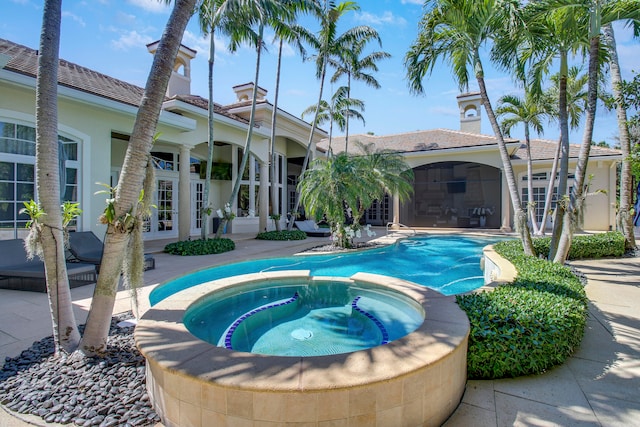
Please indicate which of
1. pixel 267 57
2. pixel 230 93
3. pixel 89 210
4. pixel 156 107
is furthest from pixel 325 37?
pixel 156 107

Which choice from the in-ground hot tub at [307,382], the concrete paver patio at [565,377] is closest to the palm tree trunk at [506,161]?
the concrete paver patio at [565,377]

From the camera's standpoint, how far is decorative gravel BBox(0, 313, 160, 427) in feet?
9.41

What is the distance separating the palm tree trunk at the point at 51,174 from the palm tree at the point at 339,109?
17499 mm

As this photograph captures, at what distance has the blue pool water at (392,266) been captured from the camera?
28.0 feet

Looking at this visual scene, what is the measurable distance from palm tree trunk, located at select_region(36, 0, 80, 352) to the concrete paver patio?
96 centimetres

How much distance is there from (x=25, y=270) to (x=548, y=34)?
42.7 feet

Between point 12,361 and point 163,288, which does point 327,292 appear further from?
point 12,361

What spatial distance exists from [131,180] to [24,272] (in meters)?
5.22

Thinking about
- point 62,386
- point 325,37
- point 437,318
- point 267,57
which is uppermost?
point 325,37

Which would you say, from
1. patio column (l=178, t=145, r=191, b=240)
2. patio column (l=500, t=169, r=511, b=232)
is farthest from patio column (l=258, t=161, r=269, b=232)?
patio column (l=500, t=169, r=511, b=232)

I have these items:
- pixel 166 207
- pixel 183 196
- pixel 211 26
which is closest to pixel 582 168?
pixel 211 26

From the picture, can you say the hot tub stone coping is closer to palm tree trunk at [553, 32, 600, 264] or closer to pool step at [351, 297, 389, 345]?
pool step at [351, 297, 389, 345]

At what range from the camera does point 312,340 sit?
16.9 feet

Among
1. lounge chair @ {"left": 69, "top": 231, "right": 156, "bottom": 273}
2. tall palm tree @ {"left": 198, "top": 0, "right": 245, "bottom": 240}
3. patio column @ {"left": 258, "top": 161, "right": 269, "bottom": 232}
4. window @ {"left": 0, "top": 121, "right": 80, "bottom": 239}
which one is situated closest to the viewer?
lounge chair @ {"left": 69, "top": 231, "right": 156, "bottom": 273}
